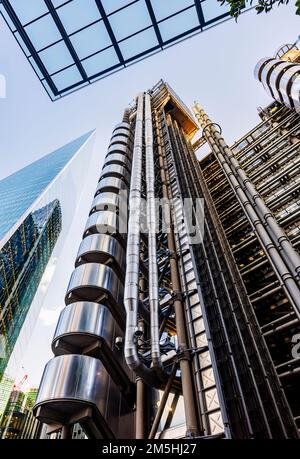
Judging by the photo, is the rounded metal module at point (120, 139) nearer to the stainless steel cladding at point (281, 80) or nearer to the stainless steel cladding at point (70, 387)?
the stainless steel cladding at point (281, 80)

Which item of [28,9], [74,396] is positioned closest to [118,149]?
[28,9]

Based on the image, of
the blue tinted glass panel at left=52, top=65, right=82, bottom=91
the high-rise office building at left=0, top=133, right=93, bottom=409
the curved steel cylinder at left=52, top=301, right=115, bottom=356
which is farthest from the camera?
the high-rise office building at left=0, top=133, right=93, bottom=409

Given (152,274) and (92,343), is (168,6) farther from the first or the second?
(92,343)

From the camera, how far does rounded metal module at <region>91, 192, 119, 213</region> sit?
27.0 m

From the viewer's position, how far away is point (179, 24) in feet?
43.6

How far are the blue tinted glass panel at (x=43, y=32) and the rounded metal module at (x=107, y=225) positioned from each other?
44.1 ft

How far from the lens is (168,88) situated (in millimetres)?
49094

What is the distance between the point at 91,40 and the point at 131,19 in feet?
6.20

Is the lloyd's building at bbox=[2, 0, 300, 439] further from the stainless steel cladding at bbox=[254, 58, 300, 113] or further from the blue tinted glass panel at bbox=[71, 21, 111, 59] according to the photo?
the stainless steel cladding at bbox=[254, 58, 300, 113]

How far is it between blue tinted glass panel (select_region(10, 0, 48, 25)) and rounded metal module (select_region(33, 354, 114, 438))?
1468 cm

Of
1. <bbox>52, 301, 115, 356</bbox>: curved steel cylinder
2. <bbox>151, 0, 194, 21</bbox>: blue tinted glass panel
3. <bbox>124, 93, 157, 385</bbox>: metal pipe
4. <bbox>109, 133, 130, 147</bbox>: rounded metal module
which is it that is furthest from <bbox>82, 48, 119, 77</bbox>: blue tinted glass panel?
<bbox>109, 133, 130, 147</bbox>: rounded metal module
